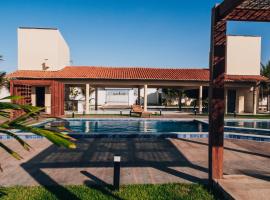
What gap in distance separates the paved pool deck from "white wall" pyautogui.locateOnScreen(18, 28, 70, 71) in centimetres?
1573

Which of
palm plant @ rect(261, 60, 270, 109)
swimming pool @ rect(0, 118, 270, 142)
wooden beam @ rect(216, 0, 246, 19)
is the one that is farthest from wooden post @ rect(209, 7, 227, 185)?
palm plant @ rect(261, 60, 270, 109)

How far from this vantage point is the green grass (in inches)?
182

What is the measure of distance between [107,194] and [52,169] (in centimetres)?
227

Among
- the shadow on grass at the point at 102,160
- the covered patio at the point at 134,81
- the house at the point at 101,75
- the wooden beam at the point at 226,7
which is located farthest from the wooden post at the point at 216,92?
the covered patio at the point at 134,81

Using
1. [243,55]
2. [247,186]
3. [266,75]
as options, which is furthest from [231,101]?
[247,186]

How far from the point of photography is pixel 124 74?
25.4 meters

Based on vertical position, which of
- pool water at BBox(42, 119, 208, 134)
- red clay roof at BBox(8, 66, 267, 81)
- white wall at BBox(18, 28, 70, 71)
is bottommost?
pool water at BBox(42, 119, 208, 134)

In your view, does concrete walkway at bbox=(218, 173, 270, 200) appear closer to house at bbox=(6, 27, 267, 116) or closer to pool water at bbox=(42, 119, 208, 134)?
pool water at bbox=(42, 119, 208, 134)

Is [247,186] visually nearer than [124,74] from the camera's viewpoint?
Yes

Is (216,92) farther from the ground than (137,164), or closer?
farther from the ground

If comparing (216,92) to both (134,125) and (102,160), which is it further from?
(134,125)

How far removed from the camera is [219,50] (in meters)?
5.24

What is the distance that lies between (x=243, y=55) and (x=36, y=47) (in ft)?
73.8

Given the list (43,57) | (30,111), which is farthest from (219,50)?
(43,57)
